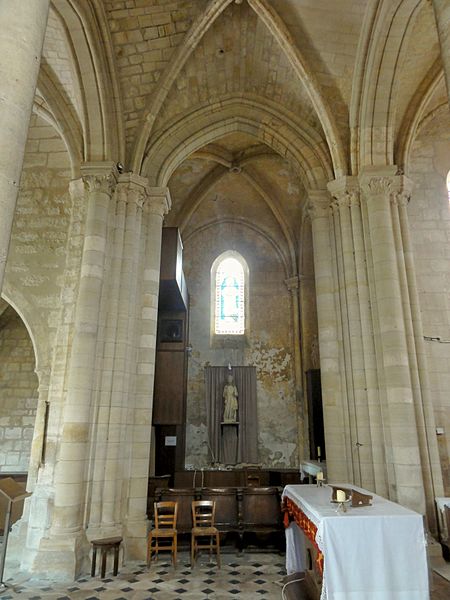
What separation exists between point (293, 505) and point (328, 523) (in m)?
1.64

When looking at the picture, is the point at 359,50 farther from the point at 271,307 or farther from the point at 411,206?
the point at 271,307

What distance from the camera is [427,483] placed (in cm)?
687

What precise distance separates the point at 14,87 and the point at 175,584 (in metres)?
6.16

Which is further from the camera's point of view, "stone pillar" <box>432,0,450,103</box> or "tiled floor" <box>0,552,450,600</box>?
"tiled floor" <box>0,552,450,600</box>

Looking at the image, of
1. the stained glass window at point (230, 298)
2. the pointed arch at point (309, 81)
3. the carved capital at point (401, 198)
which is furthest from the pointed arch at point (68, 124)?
the stained glass window at point (230, 298)

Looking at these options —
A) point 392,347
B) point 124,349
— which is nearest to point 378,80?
point 392,347

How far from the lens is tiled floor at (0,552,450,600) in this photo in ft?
17.3

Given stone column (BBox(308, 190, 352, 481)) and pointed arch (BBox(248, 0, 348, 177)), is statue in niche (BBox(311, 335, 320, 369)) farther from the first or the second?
pointed arch (BBox(248, 0, 348, 177))

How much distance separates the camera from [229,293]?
15227 millimetres

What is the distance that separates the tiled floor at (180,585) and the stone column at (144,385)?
66 cm

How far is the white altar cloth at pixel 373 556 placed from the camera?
154 inches

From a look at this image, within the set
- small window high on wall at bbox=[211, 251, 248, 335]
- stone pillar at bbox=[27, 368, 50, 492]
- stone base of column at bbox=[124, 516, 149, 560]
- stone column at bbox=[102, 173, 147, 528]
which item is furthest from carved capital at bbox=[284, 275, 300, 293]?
stone base of column at bbox=[124, 516, 149, 560]

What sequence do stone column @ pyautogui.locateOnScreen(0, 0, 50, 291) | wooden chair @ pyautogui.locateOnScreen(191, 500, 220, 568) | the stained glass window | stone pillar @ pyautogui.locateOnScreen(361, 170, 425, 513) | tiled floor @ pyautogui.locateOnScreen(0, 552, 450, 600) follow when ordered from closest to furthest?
stone column @ pyautogui.locateOnScreen(0, 0, 50, 291) < tiled floor @ pyautogui.locateOnScreen(0, 552, 450, 600) < wooden chair @ pyautogui.locateOnScreen(191, 500, 220, 568) < stone pillar @ pyautogui.locateOnScreen(361, 170, 425, 513) < the stained glass window

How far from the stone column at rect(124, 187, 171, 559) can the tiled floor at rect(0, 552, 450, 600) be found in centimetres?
66
